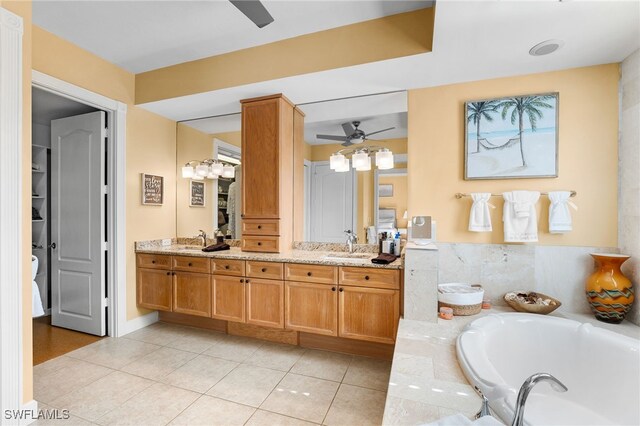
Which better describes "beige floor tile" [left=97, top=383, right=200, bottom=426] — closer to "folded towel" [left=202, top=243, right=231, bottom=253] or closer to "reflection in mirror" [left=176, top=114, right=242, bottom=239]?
"folded towel" [left=202, top=243, right=231, bottom=253]

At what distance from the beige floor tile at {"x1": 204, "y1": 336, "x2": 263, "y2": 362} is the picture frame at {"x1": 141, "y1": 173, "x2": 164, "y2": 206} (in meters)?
1.80

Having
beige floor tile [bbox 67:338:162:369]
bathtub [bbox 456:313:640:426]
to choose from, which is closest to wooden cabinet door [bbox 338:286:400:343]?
bathtub [bbox 456:313:640:426]

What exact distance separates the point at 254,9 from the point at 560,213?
104 inches

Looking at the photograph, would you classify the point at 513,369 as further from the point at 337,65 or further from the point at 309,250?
the point at 337,65

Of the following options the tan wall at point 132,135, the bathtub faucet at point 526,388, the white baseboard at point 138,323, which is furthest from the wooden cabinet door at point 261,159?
the bathtub faucet at point 526,388

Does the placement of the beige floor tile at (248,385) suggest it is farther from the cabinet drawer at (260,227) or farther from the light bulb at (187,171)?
the light bulb at (187,171)

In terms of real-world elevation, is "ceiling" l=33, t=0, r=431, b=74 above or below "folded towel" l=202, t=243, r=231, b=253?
above

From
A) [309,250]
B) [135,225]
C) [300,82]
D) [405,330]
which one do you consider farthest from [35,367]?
[300,82]

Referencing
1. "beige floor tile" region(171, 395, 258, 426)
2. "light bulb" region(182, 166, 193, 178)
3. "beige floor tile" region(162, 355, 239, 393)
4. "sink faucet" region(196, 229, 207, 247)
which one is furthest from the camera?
"light bulb" region(182, 166, 193, 178)

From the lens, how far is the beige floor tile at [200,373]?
2.13 m

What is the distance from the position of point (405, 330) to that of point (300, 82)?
7.27 ft

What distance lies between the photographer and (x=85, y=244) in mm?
3025

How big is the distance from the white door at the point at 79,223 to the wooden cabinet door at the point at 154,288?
340 millimetres

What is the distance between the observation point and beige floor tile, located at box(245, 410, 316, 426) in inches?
68.2
